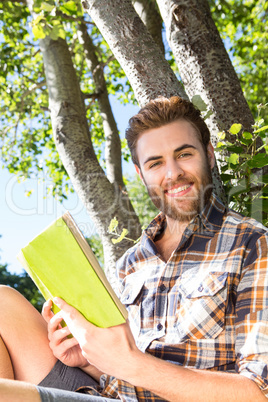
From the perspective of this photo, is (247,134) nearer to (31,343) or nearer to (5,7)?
(31,343)

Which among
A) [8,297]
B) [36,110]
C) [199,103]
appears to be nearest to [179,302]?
[8,297]

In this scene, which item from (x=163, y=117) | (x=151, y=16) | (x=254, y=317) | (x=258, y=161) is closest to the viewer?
(x=254, y=317)

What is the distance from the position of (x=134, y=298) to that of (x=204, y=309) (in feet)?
1.27

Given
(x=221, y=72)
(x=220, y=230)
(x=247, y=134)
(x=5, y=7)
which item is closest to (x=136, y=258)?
(x=220, y=230)

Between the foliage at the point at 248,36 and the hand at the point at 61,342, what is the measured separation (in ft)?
18.8

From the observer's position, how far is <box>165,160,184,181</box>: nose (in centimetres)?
207

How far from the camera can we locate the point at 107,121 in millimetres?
5688

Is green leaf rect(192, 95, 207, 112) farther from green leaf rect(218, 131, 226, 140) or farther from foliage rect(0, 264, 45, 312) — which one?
foliage rect(0, 264, 45, 312)

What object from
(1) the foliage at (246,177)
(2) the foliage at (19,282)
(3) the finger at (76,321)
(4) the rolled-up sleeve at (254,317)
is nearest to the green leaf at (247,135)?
(1) the foliage at (246,177)

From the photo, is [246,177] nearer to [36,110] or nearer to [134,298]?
[134,298]

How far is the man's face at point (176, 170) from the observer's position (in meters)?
2.08

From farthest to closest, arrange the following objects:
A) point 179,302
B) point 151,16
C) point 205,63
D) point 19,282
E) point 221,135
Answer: point 19,282 < point 151,16 < point 205,63 < point 221,135 < point 179,302

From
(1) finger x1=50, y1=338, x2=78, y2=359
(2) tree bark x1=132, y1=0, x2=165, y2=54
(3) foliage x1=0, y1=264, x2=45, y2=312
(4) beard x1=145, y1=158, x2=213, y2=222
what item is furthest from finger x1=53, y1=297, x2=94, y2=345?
(3) foliage x1=0, y1=264, x2=45, y2=312

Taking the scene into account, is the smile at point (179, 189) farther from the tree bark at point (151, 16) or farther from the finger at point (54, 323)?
the tree bark at point (151, 16)
